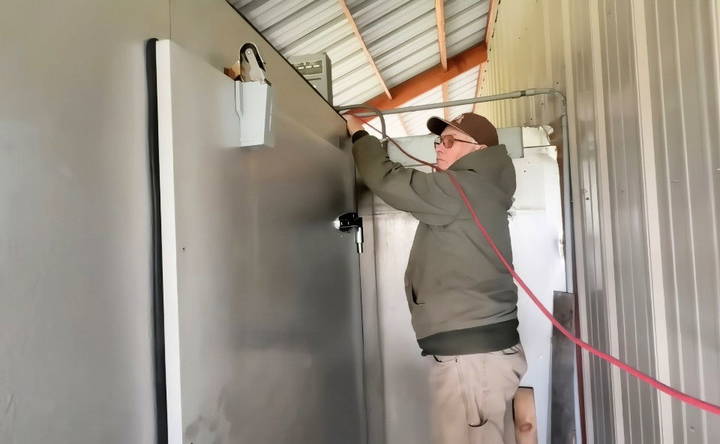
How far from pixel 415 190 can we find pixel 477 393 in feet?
2.12

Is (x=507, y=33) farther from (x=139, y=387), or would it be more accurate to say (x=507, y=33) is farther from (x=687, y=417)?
A: (x=139, y=387)

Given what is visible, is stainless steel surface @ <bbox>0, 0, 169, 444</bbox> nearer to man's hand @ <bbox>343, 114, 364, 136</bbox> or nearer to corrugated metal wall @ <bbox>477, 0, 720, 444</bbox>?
corrugated metal wall @ <bbox>477, 0, 720, 444</bbox>

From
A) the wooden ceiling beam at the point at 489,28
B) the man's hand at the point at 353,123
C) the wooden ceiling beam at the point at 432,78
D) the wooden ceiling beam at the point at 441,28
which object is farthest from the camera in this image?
the wooden ceiling beam at the point at 432,78

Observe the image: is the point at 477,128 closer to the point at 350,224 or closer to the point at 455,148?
the point at 455,148

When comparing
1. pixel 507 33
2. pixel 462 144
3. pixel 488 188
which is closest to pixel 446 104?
pixel 462 144

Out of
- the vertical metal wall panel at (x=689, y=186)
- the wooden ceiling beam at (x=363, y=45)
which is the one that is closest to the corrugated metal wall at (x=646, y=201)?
the vertical metal wall panel at (x=689, y=186)

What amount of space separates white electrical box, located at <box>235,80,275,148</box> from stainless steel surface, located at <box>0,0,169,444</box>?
205mm

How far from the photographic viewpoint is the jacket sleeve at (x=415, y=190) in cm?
139

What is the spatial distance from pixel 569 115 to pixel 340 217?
900mm

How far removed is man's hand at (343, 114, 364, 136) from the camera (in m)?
1.79

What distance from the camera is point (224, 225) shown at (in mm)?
745

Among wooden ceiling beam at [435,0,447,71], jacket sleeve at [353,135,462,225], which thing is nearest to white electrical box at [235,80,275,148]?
jacket sleeve at [353,135,462,225]

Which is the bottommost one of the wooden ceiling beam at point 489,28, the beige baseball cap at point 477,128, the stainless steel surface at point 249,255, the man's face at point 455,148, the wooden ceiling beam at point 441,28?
the stainless steel surface at point 249,255

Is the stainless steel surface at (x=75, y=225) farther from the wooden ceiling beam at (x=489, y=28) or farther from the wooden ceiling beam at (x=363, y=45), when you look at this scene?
the wooden ceiling beam at (x=489, y=28)
